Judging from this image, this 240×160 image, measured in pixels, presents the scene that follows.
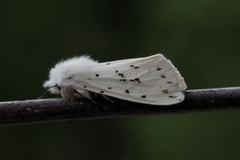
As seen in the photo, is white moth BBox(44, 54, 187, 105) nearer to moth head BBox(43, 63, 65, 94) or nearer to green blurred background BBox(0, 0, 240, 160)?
moth head BBox(43, 63, 65, 94)

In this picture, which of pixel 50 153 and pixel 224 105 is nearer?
pixel 224 105

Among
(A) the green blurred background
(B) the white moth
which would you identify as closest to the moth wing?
(B) the white moth

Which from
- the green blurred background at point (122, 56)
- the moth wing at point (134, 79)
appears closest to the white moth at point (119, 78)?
the moth wing at point (134, 79)

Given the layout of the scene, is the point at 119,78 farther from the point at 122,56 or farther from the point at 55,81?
the point at 122,56

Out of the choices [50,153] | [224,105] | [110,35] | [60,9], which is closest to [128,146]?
[50,153]

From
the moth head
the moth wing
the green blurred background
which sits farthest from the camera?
the green blurred background

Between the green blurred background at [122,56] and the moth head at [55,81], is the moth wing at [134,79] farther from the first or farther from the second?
the green blurred background at [122,56]

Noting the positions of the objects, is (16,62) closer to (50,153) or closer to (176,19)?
(50,153)
